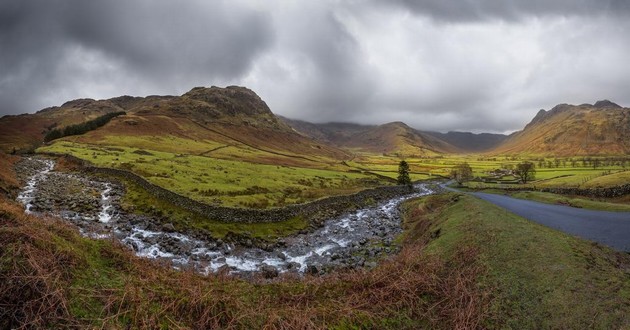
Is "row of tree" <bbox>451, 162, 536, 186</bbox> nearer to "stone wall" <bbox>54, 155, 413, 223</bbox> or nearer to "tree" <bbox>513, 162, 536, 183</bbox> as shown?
"tree" <bbox>513, 162, 536, 183</bbox>

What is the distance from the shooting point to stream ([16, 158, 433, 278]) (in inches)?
1266

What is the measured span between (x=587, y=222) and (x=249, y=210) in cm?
4411

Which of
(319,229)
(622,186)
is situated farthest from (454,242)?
(622,186)

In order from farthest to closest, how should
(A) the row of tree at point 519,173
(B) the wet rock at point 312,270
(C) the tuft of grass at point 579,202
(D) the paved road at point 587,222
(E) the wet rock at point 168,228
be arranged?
(A) the row of tree at point 519,173
(C) the tuft of grass at point 579,202
(E) the wet rock at point 168,228
(D) the paved road at point 587,222
(B) the wet rock at point 312,270

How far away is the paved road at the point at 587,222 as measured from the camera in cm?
3459

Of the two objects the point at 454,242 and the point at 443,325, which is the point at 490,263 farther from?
the point at 443,325

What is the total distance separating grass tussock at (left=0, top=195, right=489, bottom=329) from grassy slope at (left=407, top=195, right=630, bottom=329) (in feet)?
3.66

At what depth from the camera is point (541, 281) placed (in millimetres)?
15492

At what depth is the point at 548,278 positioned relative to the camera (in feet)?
51.6

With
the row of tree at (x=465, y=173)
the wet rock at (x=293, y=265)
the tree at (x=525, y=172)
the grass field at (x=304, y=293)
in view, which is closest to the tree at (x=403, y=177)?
the row of tree at (x=465, y=173)

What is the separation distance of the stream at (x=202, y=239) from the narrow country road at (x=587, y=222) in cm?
1996

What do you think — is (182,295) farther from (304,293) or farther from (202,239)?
(202,239)

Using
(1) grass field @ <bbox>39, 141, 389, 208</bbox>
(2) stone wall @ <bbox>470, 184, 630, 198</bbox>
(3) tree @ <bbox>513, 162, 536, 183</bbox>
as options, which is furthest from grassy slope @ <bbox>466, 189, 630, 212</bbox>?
(1) grass field @ <bbox>39, 141, 389, 208</bbox>

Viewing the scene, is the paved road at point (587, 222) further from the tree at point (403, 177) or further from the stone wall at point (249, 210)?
the tree at point (403, 177)
